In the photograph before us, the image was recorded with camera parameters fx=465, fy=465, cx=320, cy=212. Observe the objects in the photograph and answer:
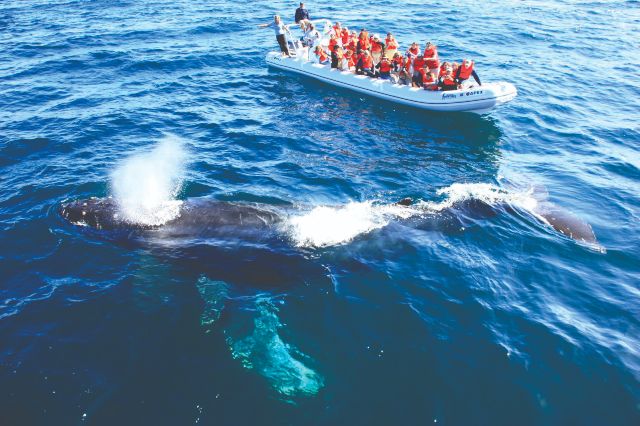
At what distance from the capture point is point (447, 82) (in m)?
25.4

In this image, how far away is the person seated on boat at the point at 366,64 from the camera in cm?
2818

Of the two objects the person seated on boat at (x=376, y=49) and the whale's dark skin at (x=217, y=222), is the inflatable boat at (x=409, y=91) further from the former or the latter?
the whale's dark skin at (x=217, y=222)

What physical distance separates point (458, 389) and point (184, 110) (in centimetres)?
2092

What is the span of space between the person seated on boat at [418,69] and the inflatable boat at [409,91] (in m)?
0.52

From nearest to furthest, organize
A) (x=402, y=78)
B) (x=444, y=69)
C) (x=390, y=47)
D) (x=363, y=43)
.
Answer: (x=444, y=69) < (x=402, y=78) < (x=390, y=47) < (x=363, y=43)

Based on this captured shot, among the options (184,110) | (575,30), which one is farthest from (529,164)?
(575,30)

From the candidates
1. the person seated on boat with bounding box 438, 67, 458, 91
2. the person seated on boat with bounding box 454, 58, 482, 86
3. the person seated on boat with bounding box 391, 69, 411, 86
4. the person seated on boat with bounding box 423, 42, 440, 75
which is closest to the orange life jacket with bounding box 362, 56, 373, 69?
the person seated on boat with bounding box 391, 69, 411, 86

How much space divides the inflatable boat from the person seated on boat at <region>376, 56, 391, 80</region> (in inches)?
19.2

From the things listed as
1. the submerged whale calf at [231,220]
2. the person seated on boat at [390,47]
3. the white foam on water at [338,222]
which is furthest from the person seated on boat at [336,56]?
the submerged whale calf at [231,220]

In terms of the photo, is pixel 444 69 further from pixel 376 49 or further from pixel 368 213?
pixel 368 213

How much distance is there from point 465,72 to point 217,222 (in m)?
17.0

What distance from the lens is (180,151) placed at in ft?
71.1

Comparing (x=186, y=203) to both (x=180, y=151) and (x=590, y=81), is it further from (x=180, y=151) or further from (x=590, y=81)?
(x=590, y=81)

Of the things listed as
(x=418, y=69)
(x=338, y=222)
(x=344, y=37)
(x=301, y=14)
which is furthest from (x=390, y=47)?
(x=338, y=222)
